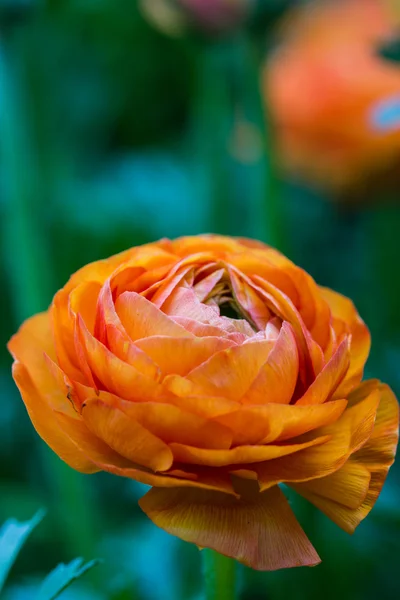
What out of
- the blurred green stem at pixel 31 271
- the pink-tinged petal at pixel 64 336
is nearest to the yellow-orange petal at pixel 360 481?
the pink-tinged petal at pixel 64 336

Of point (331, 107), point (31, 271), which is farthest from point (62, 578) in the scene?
point (331, 107)

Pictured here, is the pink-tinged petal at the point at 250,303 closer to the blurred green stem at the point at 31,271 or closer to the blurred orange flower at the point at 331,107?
the blurred green stem at the point at 31,271

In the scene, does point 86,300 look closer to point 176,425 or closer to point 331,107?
point 176,425

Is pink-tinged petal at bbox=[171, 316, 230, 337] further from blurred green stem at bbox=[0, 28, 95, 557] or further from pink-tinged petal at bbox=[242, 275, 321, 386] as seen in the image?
blurred green stem at bbox=[0, 28, 95, 557]

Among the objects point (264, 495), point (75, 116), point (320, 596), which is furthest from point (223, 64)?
point (264, 495)

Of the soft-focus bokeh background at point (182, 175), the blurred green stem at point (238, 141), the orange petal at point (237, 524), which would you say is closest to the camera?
the orange petal at point (237, 524)

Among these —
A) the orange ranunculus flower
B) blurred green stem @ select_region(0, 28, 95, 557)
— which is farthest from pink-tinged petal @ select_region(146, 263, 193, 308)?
blurred green stem @ select_region(0, 28, 95, 557)

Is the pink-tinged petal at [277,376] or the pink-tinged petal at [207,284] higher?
the pink-tinged petal at [207,284]
